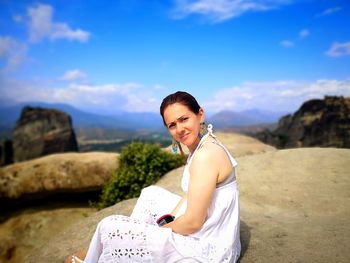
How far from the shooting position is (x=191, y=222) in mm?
3363

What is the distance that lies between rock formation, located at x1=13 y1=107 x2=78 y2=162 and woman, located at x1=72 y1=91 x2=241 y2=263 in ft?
140

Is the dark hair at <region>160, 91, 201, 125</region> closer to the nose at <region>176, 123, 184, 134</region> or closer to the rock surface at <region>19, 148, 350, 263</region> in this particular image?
the nose at <region>176, 123, 184, 134</region>

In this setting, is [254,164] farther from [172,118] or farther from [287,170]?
[172,118]

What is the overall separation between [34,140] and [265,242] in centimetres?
4618

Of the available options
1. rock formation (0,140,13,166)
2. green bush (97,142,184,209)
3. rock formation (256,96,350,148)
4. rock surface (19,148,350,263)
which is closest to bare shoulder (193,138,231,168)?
rock surface (19,148,350,263)

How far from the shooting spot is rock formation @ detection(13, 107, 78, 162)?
4344cm

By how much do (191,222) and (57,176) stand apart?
9.85 meters

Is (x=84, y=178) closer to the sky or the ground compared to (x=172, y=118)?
closer to the ground

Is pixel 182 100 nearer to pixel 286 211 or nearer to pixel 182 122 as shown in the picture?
pixel 182 122

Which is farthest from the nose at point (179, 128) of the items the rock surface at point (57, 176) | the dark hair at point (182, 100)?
the rock surface at point (57, 176)

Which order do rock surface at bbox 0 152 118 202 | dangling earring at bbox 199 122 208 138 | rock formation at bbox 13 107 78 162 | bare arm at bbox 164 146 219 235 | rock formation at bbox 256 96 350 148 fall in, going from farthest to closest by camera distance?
rock formation at bbox 13 107 78 162 → rock formation at bbox 256 96 350 148 → rock surface at bbox 0 152 118 202 → dangling earring at bbox 199 122 208 138 → bare arm at bbox 164 146 219 235

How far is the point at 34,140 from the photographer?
148 feet

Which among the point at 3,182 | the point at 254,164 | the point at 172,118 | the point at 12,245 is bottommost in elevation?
the point at 12,245

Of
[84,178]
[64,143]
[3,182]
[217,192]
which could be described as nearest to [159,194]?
[217,192]
